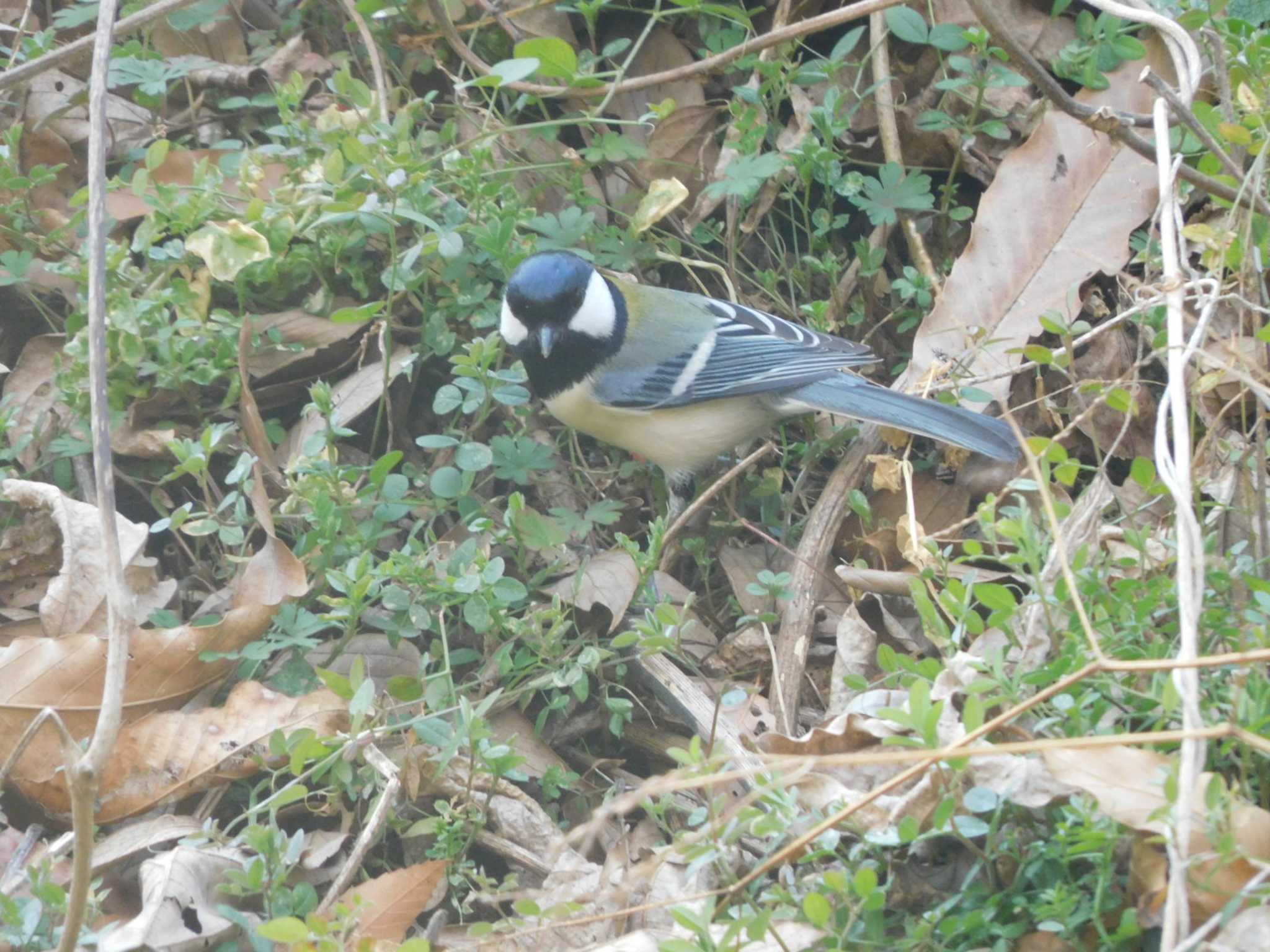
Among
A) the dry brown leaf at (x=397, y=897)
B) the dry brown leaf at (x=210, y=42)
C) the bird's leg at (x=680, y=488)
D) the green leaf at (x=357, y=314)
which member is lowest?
the dry brown leaf at (x=397, y=897)

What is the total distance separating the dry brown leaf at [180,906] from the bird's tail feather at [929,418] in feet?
5.69

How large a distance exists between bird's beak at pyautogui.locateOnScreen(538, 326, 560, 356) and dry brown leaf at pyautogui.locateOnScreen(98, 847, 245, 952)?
1.48 metres

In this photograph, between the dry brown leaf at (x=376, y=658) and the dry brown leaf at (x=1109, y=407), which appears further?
the dry brown leaf at (x=1109, y=407)

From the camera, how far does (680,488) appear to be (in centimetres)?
345

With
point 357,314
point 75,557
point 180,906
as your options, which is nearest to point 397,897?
point 180,906

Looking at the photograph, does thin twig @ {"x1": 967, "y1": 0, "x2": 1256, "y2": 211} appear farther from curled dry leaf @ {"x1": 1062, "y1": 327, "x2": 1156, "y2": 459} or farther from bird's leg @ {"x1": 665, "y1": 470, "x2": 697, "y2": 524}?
bird's leg @ {"x1": 665, "y1": 470, "x2": 697, "y2": 524}

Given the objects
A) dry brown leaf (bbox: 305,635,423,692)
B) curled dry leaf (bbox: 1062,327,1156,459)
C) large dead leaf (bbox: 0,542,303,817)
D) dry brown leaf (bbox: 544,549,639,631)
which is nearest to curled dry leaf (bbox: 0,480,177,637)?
large dead leaf (bbox: 0,542,303,817)

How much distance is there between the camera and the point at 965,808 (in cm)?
184

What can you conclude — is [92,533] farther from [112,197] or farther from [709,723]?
[709,723]

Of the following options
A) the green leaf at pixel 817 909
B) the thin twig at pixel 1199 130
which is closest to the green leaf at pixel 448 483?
the green leaf at pixel 817 909

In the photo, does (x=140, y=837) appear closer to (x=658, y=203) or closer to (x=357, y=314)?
(x=357, y=314)

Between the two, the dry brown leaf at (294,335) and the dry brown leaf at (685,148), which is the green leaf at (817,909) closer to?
the dry brown leaf at (294,335)

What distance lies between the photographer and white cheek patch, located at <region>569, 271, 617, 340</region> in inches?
136

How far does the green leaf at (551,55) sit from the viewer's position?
3289mm
